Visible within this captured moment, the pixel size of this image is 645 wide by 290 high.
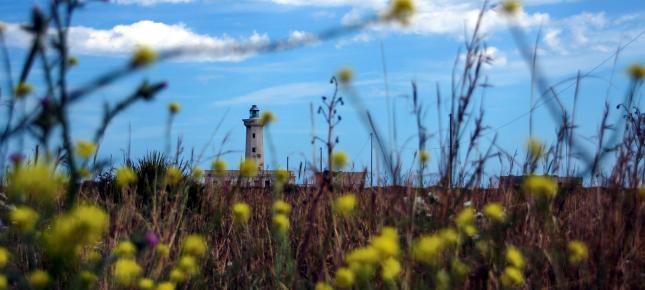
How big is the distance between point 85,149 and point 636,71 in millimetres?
2073

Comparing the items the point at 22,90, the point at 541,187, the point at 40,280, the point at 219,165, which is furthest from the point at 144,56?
the point at 219,165

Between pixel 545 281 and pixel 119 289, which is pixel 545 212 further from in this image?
pixel 119 289

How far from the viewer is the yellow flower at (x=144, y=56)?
5.16 ft

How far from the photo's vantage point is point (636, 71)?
293cm

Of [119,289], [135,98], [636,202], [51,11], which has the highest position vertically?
[51,11]

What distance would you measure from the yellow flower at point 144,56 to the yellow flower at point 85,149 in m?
0.45

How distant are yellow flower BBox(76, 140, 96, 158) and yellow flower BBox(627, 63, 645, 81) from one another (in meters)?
2.04

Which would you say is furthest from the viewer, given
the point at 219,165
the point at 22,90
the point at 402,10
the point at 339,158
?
the point at 219,165

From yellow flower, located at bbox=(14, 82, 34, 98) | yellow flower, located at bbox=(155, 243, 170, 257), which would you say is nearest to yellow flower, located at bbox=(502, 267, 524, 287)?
yellow flower, located at bbox=(155, 243, 170, 257)

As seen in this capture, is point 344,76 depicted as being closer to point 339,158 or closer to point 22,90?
point 339,158

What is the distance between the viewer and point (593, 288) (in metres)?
2.74

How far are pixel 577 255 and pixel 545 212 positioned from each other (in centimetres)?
25

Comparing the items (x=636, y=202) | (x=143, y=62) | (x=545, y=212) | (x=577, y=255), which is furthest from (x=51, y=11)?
(x=636, y=202)

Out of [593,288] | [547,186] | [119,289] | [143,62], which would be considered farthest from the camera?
[119,289]
